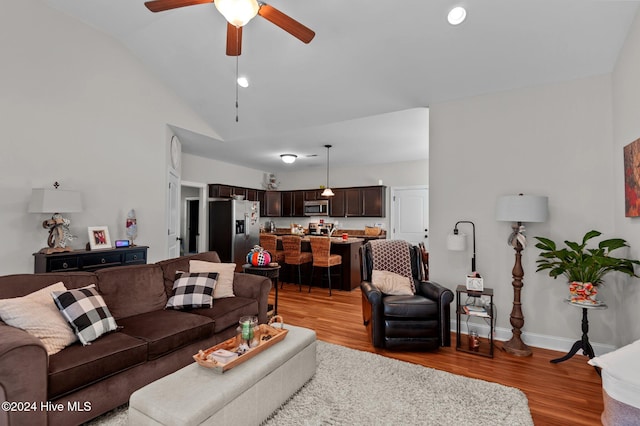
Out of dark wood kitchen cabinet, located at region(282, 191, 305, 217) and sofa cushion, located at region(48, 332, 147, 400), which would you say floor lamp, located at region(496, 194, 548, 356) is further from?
dark wood kitchen cabinet, located at region(282, 191, 305, 217)

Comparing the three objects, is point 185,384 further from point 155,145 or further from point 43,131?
point 155,145

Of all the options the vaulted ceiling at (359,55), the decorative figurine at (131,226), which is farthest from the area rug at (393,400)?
the vaulted ceiling at (359,55)

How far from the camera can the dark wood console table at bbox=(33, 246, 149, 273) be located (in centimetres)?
309

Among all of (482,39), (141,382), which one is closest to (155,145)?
(141,382)

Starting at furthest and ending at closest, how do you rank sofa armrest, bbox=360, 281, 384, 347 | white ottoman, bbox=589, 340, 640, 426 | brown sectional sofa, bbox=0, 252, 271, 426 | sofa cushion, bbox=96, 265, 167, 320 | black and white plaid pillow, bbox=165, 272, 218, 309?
sofa armrest, bbox=360, 281, 384, 347, black and white plaid pillow, bbox=165, 272, 218, 309, sofa cushion, bbox=96, 265, 167, 320, brown sectional sofa, bbox=0, 252, 271, 426, white ottoman, bbox=589, 340, 640, 426

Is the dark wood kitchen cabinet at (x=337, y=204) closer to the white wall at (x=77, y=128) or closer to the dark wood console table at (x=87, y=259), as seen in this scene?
the white wall at (x=77, y=128)

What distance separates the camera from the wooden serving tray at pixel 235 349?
68.7 inches

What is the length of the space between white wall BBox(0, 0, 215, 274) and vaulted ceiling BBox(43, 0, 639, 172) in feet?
0.97

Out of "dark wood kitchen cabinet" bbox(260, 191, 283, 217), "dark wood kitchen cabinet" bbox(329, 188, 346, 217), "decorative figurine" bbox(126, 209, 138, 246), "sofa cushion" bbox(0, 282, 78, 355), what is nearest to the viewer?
"sofa cushion" bbox(0, 282, 78, 355)

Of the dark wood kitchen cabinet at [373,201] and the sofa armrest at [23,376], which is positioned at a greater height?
the dark wood kitchen cabinet at [373,201]

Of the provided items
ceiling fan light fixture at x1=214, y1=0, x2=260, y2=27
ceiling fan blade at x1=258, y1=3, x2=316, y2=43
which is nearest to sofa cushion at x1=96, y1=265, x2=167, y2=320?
ceiling fan light fixture at x1=214, y1=0, x2=260, y2=27

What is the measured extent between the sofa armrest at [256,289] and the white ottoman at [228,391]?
3.17 ft

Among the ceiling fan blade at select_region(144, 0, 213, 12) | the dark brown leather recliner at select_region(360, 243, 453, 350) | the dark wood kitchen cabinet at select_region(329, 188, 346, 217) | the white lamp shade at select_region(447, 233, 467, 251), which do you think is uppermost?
the ceiling fan blade at select_region(144, 0, 213, 12)

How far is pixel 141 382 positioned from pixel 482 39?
3948 mm
